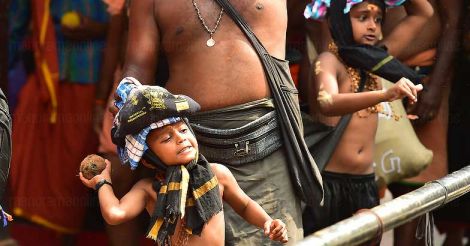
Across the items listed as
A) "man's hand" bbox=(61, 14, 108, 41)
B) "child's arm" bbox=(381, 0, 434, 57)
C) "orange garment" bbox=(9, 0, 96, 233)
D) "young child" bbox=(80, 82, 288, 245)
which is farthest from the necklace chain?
"orange garment" bbox=(9, 0, 96, 233)

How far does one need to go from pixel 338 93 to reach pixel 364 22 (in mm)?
476

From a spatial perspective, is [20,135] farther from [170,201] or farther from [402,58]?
[170,201]

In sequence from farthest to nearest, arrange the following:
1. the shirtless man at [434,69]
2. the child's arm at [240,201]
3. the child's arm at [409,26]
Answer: the shirtless man at [434,69] < the child's arm at [409,26] < the child's arm at [240,201]

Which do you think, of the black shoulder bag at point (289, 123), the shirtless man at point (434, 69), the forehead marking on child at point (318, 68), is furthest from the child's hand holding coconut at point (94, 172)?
the shirtless man at point (434, 69)

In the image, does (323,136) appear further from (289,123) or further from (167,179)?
→ (167,179)

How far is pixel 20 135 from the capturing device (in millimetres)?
7102

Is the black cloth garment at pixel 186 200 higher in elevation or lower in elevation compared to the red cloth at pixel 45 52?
lower

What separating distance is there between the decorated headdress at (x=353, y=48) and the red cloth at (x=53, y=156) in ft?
6.66

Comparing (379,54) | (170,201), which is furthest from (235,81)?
(379,54)

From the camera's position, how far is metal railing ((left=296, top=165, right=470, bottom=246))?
3.12 meters

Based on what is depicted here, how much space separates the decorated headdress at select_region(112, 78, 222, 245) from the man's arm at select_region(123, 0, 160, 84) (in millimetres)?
562

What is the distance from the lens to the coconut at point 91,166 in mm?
3991

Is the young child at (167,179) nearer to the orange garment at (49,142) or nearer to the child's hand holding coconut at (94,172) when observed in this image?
the child's hand holding coconut at (94,172)

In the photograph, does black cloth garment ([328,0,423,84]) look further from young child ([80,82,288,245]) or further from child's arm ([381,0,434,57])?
young child ([80,82,288,245])
